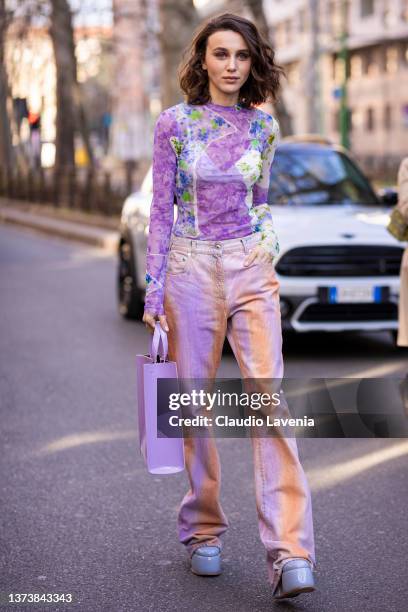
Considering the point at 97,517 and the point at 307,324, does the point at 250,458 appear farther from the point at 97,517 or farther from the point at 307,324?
the point at 307,324

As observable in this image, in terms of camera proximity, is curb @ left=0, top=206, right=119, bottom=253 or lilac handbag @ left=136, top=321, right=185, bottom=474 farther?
curb @ left=0, top=206, right=119, bottom=253

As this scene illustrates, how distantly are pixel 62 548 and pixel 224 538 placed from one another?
0.61 metres

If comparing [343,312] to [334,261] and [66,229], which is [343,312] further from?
[66,229]

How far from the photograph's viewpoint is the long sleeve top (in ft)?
12.6

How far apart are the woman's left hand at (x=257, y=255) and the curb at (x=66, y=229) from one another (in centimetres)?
1362

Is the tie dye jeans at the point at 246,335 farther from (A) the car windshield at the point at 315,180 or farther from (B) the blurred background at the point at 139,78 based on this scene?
(A) the car windshield at the point at 315,180

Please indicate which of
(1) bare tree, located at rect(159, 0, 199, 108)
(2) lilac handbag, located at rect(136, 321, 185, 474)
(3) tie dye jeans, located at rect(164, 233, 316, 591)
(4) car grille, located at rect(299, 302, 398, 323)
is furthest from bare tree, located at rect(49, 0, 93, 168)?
(2) lilac handbag, located at rect(136, 321, 185, 474)

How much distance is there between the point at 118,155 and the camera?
323 feet

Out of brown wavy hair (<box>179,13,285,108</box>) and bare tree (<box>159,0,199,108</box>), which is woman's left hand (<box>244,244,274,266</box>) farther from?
bare tree (<box>159,0,199,108</box>)

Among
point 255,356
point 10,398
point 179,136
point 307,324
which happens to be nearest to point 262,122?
point 179,136

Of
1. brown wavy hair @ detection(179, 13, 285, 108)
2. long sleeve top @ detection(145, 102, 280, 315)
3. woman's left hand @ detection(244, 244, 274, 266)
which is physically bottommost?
woman's left hand @ detection(244, 244, 274, 266)

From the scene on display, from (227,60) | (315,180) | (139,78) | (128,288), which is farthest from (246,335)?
(139,78)

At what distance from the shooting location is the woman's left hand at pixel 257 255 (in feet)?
12.7

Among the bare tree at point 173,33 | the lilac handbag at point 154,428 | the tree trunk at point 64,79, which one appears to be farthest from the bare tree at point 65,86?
the lilac handbag at point 154,428
